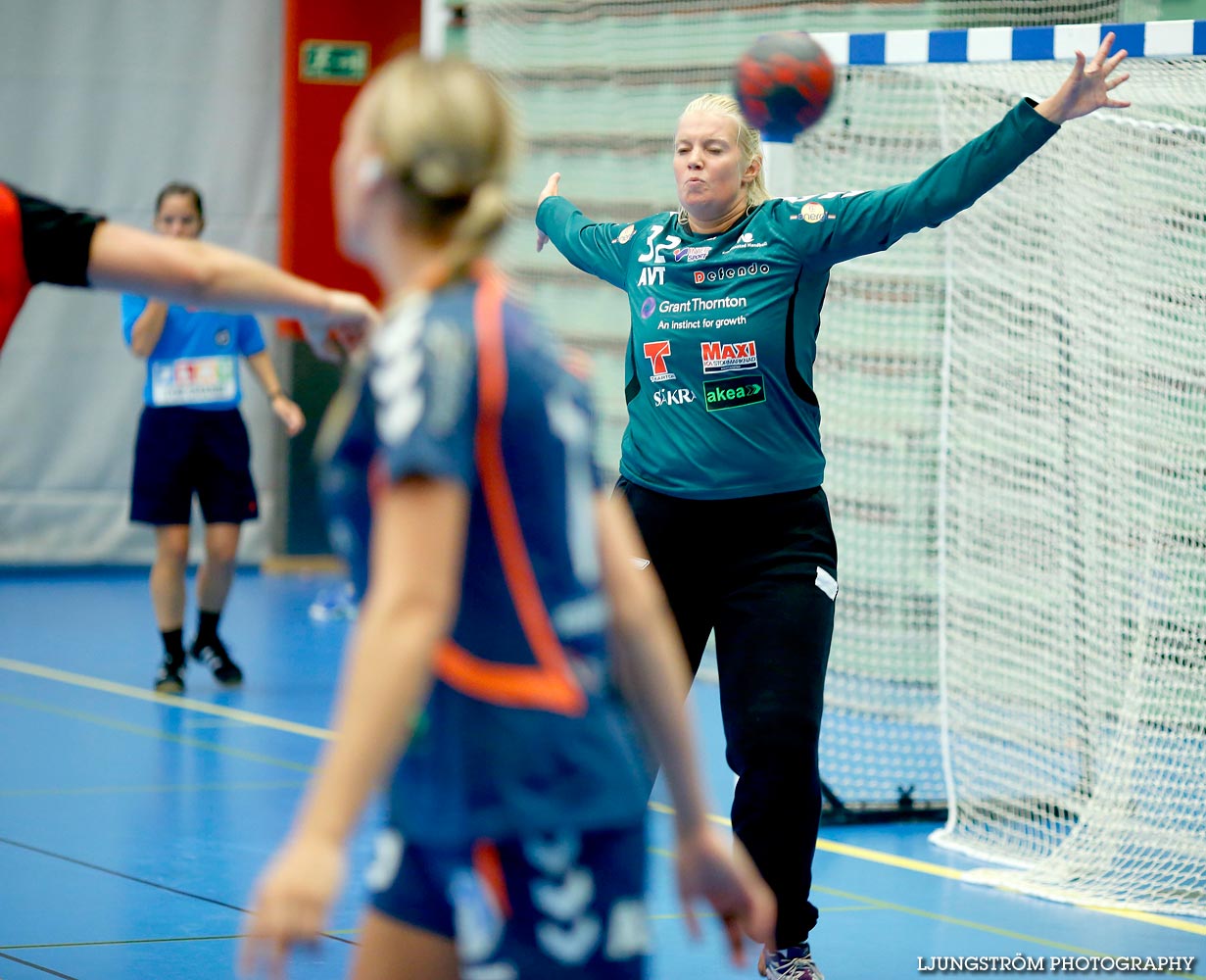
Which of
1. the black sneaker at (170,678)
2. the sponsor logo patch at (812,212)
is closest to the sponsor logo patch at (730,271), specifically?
the sponsor logo patch at (812,212)

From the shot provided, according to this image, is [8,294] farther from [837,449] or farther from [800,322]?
[837,449]

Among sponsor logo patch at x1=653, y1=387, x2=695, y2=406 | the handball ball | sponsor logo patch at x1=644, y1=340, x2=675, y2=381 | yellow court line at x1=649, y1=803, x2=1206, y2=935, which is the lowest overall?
yellow court line at x1=649, y1=803, x2=1206, y2=935

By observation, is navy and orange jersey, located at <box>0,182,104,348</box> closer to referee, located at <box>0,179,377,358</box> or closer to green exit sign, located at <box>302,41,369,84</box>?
referee, located at <box>0,179,377,358</box>

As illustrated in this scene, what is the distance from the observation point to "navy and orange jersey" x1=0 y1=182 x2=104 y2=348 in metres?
2.66

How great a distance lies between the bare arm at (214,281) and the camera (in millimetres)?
2557

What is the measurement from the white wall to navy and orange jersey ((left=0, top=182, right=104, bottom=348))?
977 cm

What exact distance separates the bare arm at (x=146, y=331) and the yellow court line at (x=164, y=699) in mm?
1509

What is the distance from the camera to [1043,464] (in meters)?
6.15

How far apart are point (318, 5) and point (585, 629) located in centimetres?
1108

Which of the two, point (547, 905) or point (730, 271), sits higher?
point (730, 271)

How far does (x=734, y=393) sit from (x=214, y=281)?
1.80m

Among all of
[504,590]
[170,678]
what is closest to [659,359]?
[504,590]

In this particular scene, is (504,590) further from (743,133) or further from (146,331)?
(146,331)

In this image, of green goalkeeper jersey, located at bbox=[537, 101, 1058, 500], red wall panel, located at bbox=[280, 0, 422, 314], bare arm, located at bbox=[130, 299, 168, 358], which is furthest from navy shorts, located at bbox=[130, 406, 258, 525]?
red wall panel, located at bbox=[280, 0, 422, 314]
